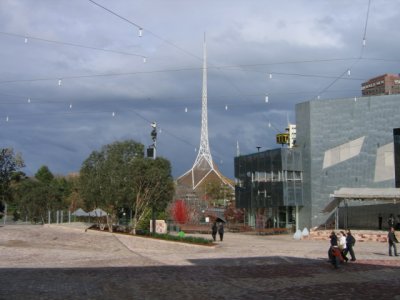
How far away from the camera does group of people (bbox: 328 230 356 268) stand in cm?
2128

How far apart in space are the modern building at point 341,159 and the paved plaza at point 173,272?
69.8 feet

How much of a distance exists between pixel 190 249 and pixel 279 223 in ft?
86.1

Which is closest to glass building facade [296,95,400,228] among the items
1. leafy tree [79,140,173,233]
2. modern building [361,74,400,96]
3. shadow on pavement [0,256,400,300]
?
modern building [361,74,400,96]

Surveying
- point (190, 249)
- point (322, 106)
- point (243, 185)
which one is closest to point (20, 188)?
point (243, 185)

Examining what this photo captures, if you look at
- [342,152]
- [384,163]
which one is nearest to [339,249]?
[384,163]

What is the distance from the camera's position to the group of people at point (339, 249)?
69.8 ft

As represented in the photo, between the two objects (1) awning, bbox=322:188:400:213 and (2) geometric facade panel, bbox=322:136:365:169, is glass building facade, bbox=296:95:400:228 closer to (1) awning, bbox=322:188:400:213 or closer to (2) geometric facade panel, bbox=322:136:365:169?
(2) geometric facade panel, bbox=322:136:365:169

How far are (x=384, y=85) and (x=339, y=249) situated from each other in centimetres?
4568

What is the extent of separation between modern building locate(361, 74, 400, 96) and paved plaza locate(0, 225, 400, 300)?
115 feet

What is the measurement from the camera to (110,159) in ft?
123

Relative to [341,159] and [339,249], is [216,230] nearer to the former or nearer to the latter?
[339,249]

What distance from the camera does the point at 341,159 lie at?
5147 cm

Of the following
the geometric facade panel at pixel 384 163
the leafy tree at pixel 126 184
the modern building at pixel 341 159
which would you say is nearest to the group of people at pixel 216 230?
the leafy tree at pixel 126 184

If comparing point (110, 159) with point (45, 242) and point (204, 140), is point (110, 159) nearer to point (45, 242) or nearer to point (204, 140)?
point (45, 242)
